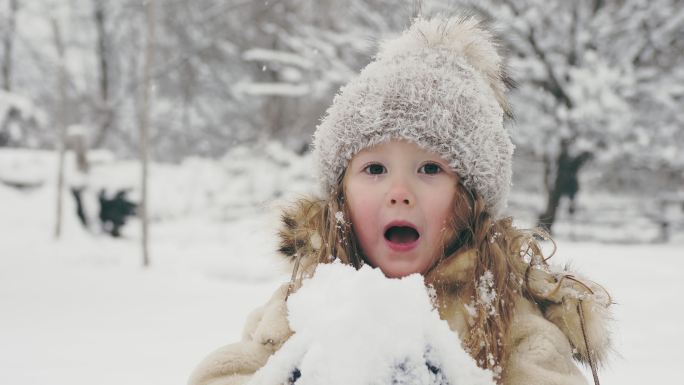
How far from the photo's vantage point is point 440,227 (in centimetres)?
142

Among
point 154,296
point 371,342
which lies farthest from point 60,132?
point 371,342

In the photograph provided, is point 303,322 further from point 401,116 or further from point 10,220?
point 10,220

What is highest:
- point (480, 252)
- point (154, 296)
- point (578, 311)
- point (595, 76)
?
point (595, 76)

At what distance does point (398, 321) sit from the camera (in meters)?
0.95

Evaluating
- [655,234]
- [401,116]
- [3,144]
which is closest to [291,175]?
[3,144]

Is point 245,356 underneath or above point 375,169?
underneath

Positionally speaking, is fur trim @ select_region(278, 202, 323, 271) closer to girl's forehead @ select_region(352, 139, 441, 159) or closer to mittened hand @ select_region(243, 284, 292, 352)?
mittened hand @ select_region(243, 284, 292, 352)

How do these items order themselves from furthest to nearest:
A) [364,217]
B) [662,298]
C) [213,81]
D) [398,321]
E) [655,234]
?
[213,81], [655,234], [662,298], [364,217], [398,321]

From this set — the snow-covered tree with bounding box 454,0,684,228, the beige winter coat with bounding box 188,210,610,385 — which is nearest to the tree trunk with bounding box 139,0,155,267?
the snow-covered tree with bounding box 454,0,684,228

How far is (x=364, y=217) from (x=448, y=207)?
22 cm

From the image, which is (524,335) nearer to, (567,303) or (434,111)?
(567,303)

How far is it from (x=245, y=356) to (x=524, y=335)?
2.24 ft

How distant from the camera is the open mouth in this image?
1413 millimetres

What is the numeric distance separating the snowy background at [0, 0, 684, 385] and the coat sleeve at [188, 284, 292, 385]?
373mm
